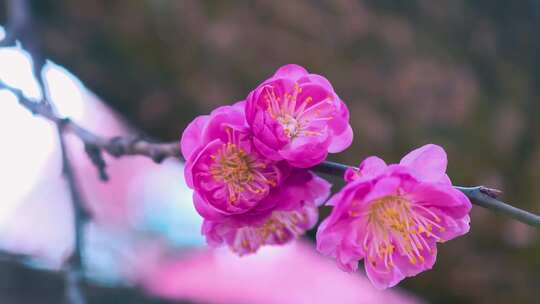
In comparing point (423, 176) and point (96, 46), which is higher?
point (96, 46)

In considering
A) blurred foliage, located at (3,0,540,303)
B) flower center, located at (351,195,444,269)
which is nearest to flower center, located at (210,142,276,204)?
flower center, located at (351,195,444,269)

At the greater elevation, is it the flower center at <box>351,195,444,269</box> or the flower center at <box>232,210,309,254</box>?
the flower center at <box>232,210,309,254</box>

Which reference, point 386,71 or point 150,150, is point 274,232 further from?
point 386,71

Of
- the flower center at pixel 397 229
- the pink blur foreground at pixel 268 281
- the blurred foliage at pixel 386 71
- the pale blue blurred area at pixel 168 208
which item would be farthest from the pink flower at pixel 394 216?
the pale blue blurred area at pixel 168 208

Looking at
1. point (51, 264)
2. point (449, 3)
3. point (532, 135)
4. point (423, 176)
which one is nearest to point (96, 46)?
point (51, 264)

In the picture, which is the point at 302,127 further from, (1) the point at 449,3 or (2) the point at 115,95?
(1) the point at 449,3

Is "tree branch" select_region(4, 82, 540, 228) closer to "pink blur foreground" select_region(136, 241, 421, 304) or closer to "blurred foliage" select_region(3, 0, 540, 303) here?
"blurred foliage" select_region(3, 0, 540, 303)
